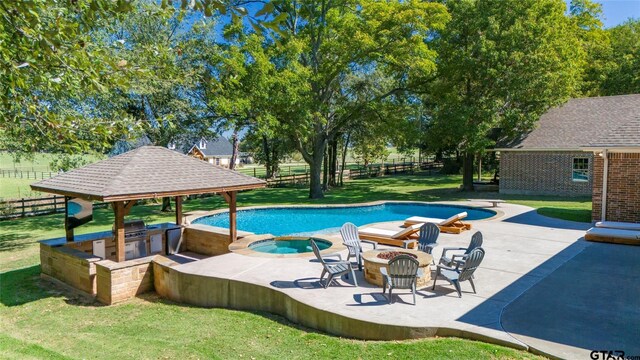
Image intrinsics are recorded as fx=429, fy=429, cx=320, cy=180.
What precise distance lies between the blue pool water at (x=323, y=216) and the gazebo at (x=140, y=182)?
5744 mm

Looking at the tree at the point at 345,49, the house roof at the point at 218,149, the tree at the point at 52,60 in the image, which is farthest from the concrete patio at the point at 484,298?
the house roof at the point at 218,149

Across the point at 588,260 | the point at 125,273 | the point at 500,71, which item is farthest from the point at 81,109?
the point at 500,71

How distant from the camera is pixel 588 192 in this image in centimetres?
2517

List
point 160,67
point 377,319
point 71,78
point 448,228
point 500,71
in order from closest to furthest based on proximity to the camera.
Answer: point 71,78 → point 160,67 → point 377,319 → point 448,228 → point 500,71

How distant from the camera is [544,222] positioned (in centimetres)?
1650

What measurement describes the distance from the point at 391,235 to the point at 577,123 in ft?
65.1

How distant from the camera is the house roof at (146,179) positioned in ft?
34.4

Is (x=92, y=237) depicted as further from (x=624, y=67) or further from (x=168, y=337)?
(x=624, y=67)

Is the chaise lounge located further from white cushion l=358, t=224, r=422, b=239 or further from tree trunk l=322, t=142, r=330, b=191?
tree trunk l=322, t=142, r=330, b=191

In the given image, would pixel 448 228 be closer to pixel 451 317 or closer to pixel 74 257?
pixel 451 317

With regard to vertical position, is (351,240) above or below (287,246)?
above

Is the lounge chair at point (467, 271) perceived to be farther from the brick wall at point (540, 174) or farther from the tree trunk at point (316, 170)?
the brick wall at point (540, 174)

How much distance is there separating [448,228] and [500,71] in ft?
44.9

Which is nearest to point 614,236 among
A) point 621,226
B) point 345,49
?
point 621,226
